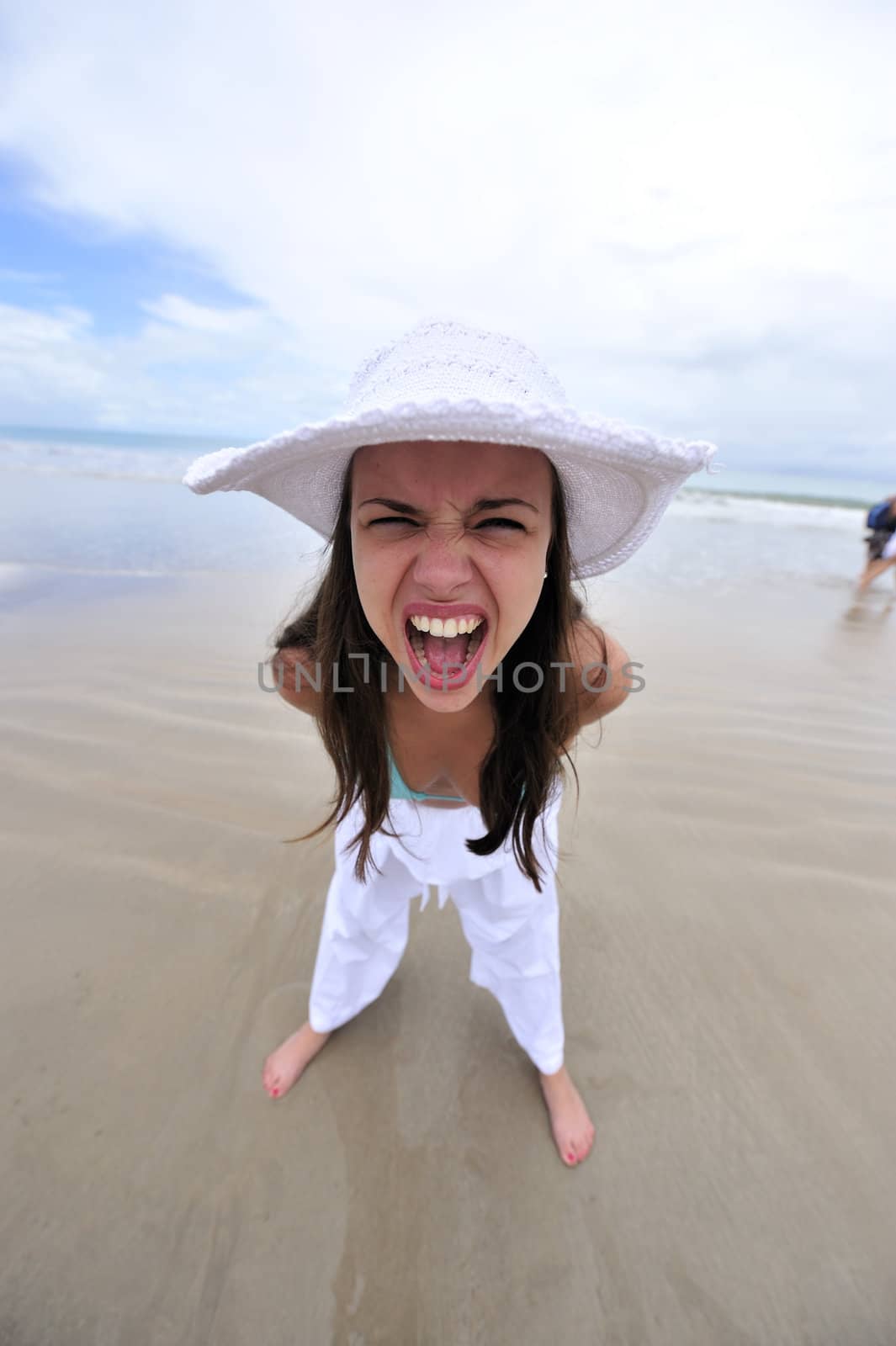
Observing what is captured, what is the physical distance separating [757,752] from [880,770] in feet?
1.97

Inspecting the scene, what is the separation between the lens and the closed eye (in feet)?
3.16

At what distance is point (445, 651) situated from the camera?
3.47 ft

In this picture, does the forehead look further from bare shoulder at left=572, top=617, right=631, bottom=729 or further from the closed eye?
bare shoulder at left=572, top=617, right=631, bottom=729

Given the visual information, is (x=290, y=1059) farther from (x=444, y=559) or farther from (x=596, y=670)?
(x=444, y=559)

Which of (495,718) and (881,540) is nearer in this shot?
(495,718)

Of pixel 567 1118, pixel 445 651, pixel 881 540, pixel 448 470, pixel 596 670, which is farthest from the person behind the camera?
pixel 881 540

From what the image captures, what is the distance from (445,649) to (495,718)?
15.9 inches

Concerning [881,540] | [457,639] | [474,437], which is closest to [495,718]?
[457,639]

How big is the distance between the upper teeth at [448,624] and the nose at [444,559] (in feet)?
0.18

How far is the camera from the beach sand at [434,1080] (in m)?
1.25

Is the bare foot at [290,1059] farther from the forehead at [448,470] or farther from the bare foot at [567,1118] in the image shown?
the forehead at [448,470]

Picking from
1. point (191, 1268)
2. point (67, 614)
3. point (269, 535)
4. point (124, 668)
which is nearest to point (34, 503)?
point (269, 535)

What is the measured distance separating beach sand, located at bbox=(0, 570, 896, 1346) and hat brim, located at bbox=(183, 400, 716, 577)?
1445mm

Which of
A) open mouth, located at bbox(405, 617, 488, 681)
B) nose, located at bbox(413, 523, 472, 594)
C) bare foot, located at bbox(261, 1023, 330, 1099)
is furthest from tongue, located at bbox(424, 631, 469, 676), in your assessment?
bare foot, located at bbox(261, 1023, 330, 1099)
